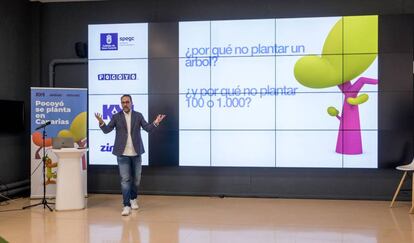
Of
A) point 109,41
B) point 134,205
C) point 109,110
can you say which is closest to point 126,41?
point 109,41

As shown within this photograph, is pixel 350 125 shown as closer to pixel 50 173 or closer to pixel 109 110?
pixel 109 110

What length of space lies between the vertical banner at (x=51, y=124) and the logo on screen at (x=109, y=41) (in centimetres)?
83

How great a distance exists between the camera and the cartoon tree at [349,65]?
693 cm

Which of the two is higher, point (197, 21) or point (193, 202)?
point (197, 21)

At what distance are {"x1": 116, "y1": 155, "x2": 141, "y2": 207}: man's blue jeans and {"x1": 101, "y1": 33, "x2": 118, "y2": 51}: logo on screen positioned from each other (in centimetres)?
220

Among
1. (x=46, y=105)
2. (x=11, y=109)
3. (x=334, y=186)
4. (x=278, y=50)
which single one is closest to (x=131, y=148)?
(x=46, y=105)

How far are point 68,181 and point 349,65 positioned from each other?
4.55 m

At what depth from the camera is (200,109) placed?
7273mm

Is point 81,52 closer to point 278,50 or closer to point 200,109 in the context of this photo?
point 200,109

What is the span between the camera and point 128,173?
6133mm

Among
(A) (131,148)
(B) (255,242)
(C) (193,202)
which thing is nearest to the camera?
(B) (255,242)

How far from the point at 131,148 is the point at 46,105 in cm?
194

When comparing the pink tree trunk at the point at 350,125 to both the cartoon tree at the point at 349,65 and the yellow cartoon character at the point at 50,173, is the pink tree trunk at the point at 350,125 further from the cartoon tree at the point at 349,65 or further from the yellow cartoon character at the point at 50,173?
the yellow cartoon character at the point at 50,173

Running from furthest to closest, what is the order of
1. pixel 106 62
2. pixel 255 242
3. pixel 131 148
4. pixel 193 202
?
pixel 106 62, pixel 193 202, pixel 131 148, pixel 255 242
